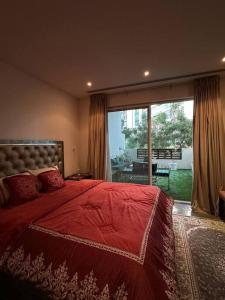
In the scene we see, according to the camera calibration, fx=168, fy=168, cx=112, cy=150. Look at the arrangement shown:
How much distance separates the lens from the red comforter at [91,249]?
1.02m

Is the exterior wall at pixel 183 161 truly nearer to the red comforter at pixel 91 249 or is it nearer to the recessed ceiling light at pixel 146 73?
the recessed ceiling light at pixel 146 73

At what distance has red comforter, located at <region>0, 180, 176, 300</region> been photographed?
102cm

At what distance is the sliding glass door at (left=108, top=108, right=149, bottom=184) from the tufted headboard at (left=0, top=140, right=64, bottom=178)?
1.28 m

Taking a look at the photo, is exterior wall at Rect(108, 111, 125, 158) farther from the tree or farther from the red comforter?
the red comforter

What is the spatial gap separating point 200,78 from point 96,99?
7.11 feet

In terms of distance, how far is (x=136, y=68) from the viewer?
8.99ft

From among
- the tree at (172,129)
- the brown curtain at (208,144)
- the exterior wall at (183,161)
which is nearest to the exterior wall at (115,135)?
the brown curtain at (208,144)

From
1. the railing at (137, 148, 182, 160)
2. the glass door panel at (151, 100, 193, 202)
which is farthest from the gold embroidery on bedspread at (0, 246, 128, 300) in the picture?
the railing at (137, 148, 182, 160)

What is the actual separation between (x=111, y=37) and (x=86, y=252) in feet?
7.19

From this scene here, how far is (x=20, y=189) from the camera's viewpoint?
208 cm

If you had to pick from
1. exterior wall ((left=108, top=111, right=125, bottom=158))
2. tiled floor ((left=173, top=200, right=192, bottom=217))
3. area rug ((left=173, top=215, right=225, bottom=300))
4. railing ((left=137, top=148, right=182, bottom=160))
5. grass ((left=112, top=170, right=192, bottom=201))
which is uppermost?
exterior wall ((left=108, top=111, right=125, bottom=158))

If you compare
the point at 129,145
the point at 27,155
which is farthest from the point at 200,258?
the point at 27,155

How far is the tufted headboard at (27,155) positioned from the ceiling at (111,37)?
120cm

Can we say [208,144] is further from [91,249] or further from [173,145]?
[173,145]
